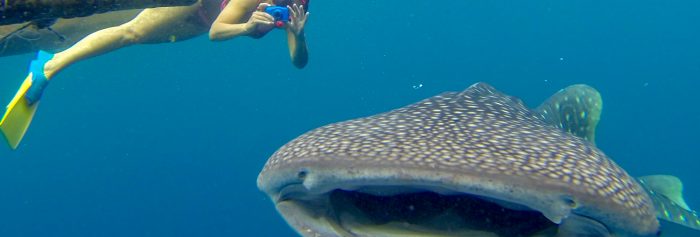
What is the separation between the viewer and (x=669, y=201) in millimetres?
5664

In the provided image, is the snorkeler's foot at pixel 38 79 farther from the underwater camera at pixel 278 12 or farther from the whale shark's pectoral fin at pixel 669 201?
the whale shark's pectoral fin at pixel 669 201

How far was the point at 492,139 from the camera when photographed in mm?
3229

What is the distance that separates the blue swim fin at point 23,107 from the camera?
17.7 feet

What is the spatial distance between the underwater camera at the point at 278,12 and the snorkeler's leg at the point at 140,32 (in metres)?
1.54

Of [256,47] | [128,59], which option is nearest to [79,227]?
[128,59]

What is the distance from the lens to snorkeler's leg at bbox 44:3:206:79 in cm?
754

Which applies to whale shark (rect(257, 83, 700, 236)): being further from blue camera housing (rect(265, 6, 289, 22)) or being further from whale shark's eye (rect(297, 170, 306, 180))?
blue camera housing (rect(265, 6, 289, 22))

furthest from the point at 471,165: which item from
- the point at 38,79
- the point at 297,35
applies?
the point at 38,79

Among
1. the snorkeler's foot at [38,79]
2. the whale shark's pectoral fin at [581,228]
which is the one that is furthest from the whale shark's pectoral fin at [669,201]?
the snorkeler's foot at [38,79]

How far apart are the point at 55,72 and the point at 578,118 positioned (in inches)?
244

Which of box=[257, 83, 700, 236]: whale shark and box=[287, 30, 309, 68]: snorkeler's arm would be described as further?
box=[287, 30, 309, 68]: snorkeler's arm

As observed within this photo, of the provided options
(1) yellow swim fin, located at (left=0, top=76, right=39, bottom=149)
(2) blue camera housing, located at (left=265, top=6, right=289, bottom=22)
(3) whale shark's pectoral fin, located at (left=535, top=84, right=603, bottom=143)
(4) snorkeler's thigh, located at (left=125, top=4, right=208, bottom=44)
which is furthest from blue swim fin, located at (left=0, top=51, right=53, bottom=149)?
(3) whale shark's pectoral fin, located at (left=535, top=84, right=603, bottom=143)

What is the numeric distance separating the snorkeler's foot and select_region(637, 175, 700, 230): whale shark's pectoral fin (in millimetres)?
6258

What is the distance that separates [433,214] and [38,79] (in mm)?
5292
